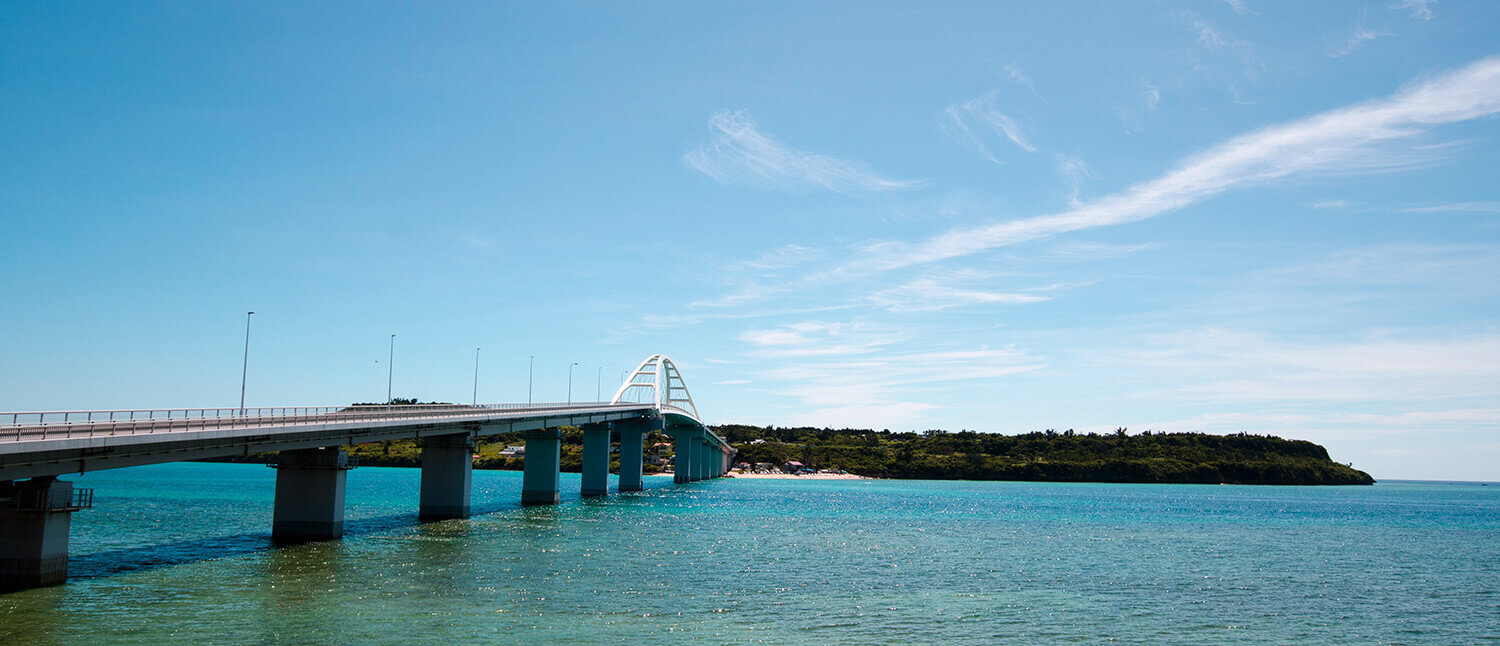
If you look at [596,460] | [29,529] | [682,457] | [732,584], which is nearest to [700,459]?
[682,457]

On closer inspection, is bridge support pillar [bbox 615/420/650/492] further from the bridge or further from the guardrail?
the guardrail

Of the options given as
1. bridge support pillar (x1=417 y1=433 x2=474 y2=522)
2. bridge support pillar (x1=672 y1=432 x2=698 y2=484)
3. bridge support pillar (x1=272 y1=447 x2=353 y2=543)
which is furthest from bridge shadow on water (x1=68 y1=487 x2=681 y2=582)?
bridge support pillar (x1=672 y1=432 x2=698 y2=484)

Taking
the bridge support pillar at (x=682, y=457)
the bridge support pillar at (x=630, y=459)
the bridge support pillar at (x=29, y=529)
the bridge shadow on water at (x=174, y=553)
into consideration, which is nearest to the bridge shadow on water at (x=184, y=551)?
the bridge shadow on water at (x=174, y=553)

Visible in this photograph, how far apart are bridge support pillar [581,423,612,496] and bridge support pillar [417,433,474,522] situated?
1483 inches

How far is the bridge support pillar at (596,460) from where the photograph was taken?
10712 cm

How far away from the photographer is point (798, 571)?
143ft

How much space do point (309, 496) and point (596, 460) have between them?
2307 inches

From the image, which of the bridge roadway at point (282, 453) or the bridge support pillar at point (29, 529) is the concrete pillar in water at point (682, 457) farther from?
the bridge support pillar at point (29, 529)

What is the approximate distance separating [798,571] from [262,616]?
23.0m

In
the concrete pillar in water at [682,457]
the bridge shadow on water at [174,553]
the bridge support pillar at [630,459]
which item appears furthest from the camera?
the concrete pillar in water at [682,457]

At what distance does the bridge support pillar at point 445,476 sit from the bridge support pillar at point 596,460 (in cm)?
3768

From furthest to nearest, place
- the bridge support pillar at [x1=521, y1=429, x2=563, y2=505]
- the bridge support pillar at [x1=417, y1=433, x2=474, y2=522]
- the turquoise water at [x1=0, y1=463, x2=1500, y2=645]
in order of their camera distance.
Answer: the bridge support pillar at [x1=521, y1=429, x2=563, y2=505] → the bridge support pillar at [x1=417, y1=433, x2=474, y2=522] → the turquoise water at [x1=0, y1=463, x2=1500, y2=645]

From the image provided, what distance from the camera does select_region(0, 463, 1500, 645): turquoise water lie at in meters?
28.4

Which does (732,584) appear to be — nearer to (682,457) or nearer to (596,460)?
(596,460)
